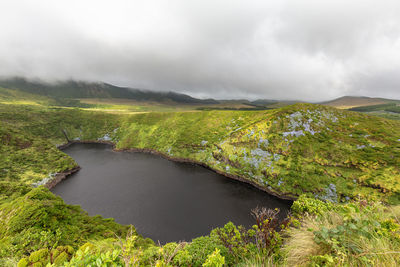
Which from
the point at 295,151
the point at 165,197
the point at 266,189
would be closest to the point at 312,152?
the point at 295,151

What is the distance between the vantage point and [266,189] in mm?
45250

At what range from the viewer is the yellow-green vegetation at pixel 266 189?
4.86 meters

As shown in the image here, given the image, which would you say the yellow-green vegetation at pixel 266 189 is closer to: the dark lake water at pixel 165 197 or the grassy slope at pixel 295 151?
the grassy slope at pixel 295 151

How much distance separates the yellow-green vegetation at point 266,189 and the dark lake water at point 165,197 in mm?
6201

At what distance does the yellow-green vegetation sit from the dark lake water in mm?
6201

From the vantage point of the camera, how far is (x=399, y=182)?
33.5 meters

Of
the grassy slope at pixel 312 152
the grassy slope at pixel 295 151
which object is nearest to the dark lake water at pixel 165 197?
the grassy slope at pixel 295 151

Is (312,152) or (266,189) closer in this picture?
(266,189)

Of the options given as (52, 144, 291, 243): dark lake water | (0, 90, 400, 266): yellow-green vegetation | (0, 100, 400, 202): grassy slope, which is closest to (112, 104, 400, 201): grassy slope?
(0, 100, 400, 202): grassy slope

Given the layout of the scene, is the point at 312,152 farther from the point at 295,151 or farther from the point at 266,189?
the point at 266,189

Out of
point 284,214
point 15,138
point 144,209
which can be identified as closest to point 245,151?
point 284,214

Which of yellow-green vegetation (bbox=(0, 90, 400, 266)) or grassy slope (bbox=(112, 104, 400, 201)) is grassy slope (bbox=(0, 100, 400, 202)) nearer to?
grassy slope (bbox=(112, 104, 400, 201))

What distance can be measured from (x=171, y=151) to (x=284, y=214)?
190ft

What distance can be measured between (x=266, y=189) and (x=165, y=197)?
32.2m
